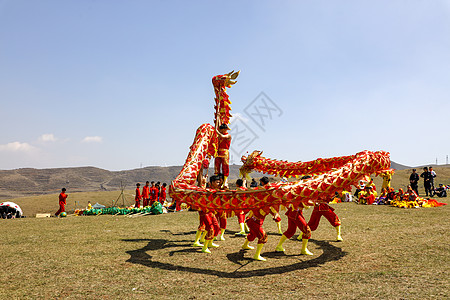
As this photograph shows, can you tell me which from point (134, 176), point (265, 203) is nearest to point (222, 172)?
point (265, 203)

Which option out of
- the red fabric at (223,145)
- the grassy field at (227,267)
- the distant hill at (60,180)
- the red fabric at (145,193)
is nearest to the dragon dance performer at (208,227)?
the grassy field at (227,267)

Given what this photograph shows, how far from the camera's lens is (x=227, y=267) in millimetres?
6359

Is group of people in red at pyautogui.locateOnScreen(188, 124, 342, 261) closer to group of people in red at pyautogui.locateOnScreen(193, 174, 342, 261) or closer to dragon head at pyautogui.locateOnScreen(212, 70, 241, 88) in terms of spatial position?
group of people in red at pyautogui.locateOnScreen(193, 174, 342, 261)

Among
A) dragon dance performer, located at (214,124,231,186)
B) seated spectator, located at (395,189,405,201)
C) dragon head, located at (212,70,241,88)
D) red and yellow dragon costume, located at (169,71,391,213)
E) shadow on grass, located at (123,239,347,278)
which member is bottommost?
shadow on grass, located at (123,239,347,278)

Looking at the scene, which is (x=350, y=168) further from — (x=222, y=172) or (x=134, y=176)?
(x=134, y=176)

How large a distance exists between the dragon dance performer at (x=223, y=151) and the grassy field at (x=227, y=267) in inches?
85.4

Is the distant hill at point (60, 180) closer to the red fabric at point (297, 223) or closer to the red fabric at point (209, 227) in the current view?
the red fabric at point (209, 227)

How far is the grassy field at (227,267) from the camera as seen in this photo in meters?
4.88

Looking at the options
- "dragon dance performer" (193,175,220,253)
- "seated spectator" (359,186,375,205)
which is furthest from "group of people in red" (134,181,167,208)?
"seated spectator" (359,186,375,205)

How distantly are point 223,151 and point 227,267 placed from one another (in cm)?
389

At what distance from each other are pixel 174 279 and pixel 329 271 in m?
2.93

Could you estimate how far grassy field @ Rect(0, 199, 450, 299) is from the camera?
4.88 metres

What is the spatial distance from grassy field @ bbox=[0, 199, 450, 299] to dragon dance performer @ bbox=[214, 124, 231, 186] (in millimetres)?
2168

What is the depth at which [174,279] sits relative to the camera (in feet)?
18.5
